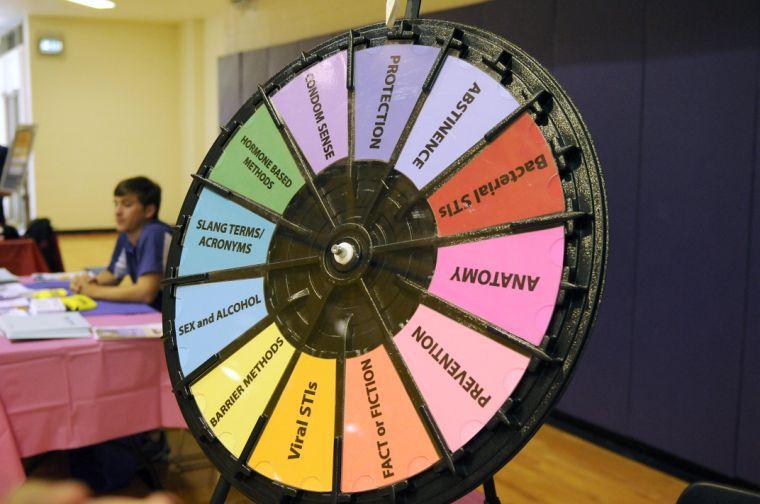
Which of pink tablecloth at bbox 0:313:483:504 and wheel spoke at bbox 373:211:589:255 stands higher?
wheel spoke at bbox 373:211:589:255

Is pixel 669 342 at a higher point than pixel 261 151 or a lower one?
lower

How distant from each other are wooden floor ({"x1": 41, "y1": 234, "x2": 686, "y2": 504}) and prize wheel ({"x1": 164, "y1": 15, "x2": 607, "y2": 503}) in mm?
1440

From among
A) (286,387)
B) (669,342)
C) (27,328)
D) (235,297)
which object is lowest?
(669,342)

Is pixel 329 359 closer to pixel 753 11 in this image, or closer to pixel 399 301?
pixel 399 301

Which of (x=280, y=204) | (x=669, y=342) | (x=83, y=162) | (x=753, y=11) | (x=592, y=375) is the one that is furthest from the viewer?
(x=83, y=162)

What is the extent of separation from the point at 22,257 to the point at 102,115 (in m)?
5.56

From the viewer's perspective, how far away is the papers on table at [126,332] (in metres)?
2.09

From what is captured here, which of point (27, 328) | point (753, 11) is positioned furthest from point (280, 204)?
point (753, 11)

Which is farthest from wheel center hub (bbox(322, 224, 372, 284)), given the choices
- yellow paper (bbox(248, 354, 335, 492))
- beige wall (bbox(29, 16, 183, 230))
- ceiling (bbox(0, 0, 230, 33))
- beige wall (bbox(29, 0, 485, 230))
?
beige wall (bbox(29, 16, 183, 230))

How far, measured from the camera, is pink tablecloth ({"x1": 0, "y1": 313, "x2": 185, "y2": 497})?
76.2 inches

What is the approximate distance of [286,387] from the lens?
3.41ft

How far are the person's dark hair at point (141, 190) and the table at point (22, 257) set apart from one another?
5.99ft

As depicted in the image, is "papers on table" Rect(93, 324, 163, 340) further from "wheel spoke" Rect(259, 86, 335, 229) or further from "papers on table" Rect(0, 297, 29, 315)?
"wheel spoke" Rect(259, 86, 335, 229)

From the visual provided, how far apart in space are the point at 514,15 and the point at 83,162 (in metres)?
7.44
